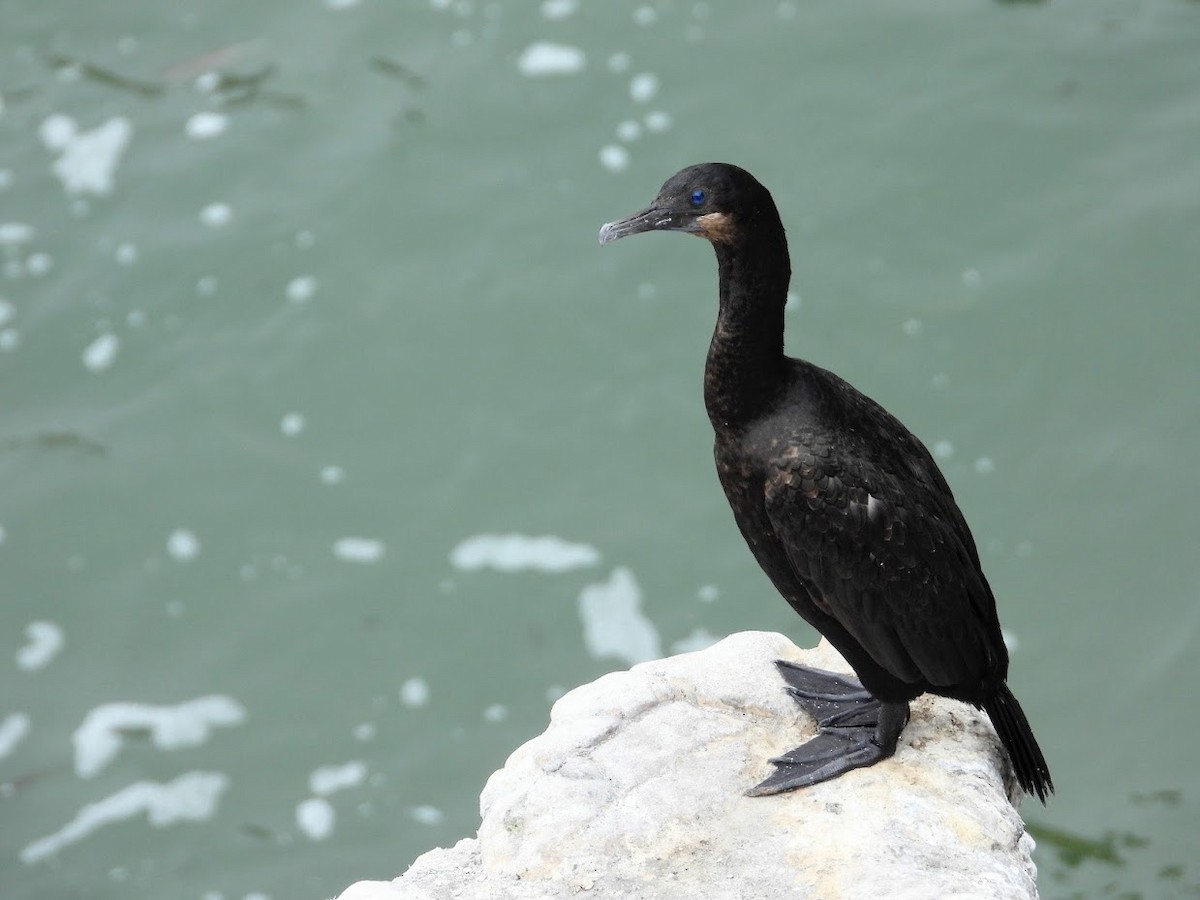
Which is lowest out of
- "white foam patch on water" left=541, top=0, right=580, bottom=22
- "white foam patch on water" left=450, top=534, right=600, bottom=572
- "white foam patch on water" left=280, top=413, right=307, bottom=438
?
A: "white foam patch on water" left=450, top=534, right=600, bottom=572

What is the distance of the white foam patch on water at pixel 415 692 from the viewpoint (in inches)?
265

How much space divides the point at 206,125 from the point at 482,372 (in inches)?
95.7

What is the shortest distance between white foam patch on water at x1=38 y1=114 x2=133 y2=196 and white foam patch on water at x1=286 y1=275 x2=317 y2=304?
132cm

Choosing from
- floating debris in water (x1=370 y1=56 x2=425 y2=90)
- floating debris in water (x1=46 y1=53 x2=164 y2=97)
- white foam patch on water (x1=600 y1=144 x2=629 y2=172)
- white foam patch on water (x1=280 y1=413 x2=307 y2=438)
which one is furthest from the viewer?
floating debris in water (x1=46 y1=53 x2=164 y2=97)

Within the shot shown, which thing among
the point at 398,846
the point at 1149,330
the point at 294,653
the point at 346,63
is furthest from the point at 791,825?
the point at 346,63

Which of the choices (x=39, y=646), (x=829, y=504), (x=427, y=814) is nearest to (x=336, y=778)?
(x=427, y=814)

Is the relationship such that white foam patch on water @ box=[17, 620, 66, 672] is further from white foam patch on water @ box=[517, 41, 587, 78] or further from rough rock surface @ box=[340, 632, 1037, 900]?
white foam patch on water @ box=[517, 41, 587, 78]

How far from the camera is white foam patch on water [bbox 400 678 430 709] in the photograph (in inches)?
265

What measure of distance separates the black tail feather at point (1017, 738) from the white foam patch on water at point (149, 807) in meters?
3.75

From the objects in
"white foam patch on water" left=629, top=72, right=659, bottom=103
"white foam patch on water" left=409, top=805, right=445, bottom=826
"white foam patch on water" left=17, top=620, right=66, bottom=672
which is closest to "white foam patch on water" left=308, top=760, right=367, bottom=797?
"white foam patch on water" left=409, top=805, right=445, bottom=826

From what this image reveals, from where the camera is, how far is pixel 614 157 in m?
8.29

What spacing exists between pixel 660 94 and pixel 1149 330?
294 cm

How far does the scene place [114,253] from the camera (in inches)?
324

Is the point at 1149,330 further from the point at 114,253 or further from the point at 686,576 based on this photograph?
the point at 114,253
